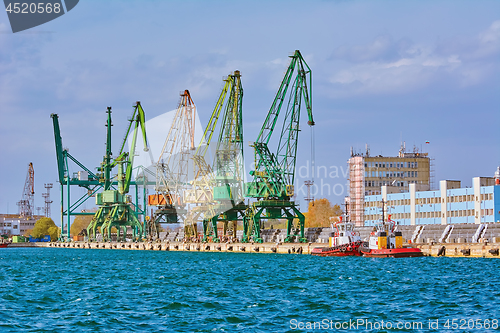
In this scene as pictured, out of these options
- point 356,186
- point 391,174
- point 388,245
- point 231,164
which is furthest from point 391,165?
point 388,245

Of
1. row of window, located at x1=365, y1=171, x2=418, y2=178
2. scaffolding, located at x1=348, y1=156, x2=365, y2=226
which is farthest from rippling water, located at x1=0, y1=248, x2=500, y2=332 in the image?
row of window, located at x1=365, y1=171, x2=418, y2=178

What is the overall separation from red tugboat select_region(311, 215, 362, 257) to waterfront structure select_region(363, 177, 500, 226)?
31992 millimetres

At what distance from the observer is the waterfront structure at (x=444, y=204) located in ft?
413

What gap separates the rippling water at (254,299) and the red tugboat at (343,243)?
64.9 feet

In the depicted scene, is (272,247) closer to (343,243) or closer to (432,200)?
(343,243)

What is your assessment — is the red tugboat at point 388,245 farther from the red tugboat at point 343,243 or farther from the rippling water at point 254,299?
the rippling water at point 254,299

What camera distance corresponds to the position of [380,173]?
188750mm

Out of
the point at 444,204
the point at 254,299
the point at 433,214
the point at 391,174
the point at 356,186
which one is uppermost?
the point at 391,174

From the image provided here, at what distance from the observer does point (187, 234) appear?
143 metres

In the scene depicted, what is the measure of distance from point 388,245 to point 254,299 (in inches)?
1555

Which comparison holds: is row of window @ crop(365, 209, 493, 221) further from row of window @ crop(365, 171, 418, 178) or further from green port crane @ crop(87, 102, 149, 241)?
green port crane @ crop(87, 102, 149, 241)

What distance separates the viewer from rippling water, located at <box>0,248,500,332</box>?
3234cm

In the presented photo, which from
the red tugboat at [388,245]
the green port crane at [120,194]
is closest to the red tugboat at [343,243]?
the red tugboat at [388,245]

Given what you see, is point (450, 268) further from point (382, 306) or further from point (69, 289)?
point (69, 289)
